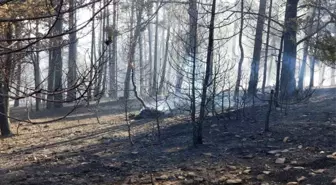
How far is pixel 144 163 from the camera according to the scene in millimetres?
8305

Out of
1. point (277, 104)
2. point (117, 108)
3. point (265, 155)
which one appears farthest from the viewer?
point (117, 108)

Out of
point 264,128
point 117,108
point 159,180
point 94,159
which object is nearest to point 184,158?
point 159,180

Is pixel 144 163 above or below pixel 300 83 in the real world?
below

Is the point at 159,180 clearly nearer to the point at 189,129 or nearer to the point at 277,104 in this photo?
the point at 189,129

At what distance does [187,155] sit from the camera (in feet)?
28.2

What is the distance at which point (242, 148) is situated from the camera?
8.77m

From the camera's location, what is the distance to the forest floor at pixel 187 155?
7.05m

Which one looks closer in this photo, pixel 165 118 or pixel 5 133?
pixel 5 133

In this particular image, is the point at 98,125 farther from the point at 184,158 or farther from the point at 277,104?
the point at 184,158

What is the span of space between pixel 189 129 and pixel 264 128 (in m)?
2.30

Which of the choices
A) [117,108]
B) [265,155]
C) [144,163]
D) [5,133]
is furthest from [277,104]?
[117,108]

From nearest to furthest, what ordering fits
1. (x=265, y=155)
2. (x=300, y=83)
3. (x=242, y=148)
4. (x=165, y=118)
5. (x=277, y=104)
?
(x=265, y=155)
(x=242, y=148)
(x=277, y=104)
(x=165, y=118)
(x=300, y=83)

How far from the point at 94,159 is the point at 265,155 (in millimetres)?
3776

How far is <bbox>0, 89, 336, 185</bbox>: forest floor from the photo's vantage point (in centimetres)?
705
